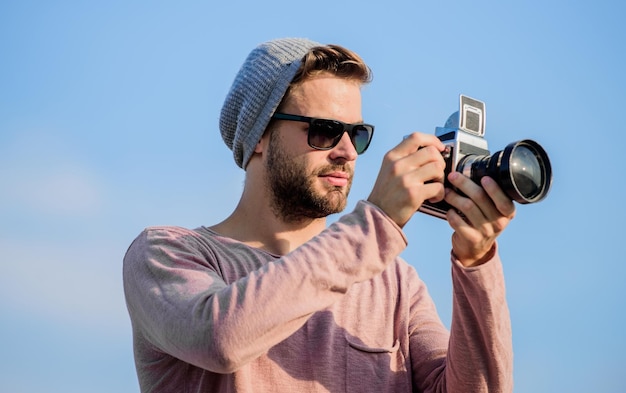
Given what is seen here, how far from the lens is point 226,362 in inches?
112

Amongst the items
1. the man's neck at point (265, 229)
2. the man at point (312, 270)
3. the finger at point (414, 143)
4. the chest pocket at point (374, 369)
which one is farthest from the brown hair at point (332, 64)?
the chest pocket at point (374, 369)

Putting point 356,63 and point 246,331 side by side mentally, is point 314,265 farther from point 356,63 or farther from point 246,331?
point 356,63

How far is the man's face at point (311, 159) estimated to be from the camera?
4.09 metres

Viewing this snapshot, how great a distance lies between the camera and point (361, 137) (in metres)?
4.27

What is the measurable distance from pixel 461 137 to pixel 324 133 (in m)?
0.96

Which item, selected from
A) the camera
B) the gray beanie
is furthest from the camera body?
the gray beanie

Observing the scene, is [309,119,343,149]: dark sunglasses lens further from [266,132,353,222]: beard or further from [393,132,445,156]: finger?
[393,132,445,156]: finger

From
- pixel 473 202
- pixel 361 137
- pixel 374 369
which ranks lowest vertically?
pixel 374 369

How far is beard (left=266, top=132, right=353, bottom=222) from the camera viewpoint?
408 cm

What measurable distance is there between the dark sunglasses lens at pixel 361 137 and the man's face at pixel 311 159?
0.05m

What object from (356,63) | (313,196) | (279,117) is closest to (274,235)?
(313,196)

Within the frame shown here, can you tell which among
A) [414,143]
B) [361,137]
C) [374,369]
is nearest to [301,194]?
[361,137]

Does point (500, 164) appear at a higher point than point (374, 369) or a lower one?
higher

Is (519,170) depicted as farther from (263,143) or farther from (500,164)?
(263,143)
